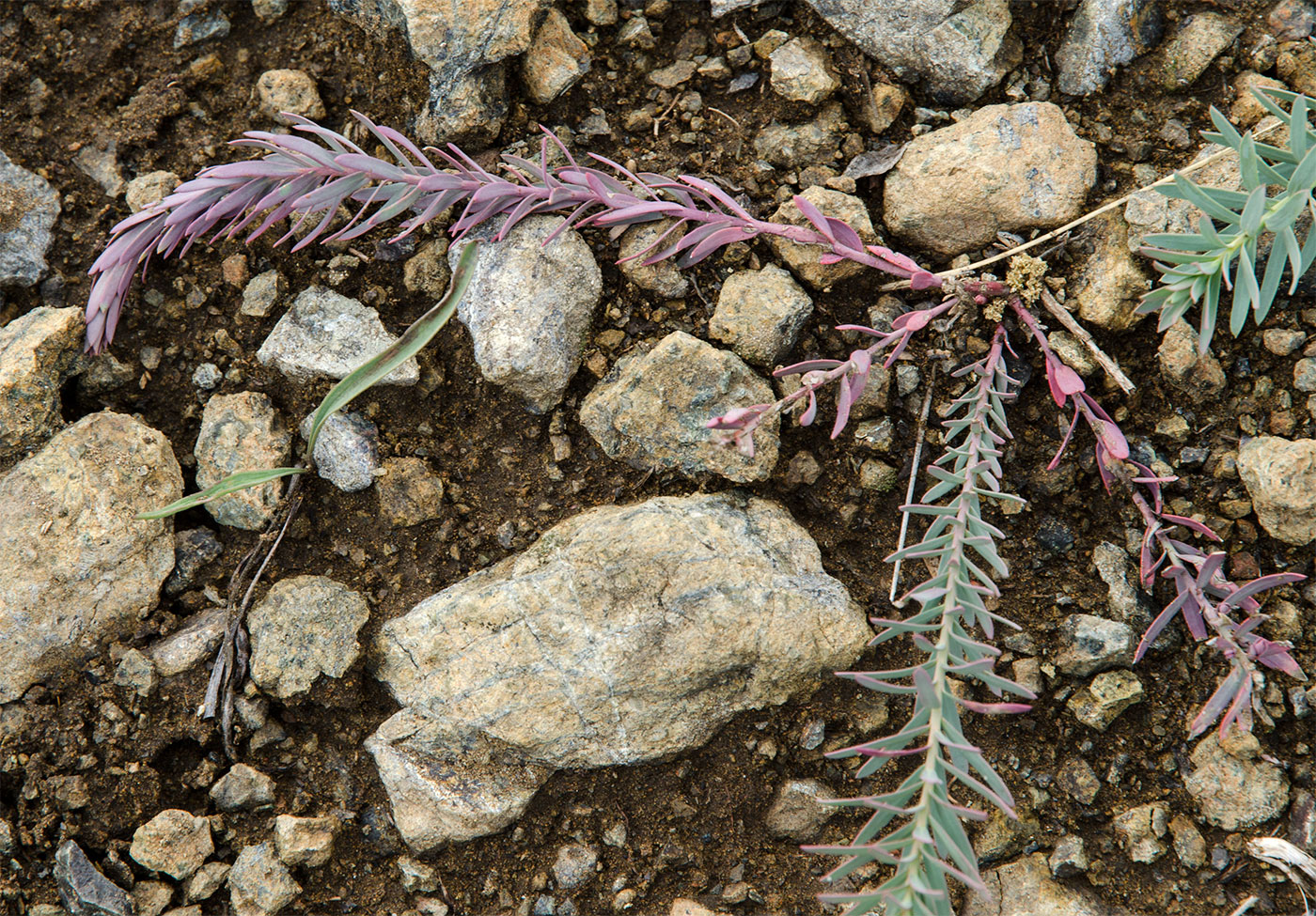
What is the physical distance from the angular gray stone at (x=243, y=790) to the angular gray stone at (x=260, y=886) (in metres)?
0.15

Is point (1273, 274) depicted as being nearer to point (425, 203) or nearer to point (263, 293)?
point (425, 203)

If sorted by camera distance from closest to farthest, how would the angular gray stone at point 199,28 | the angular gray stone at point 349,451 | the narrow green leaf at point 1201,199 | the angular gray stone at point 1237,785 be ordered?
the narrow green leaf at point 1201,199 < the angular gray stone at point 1237,785 < the angular gray stone at point 349,451 < the angular gray stone at point 199,28

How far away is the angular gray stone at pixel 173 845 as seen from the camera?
274 cm

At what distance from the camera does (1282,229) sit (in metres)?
2.30

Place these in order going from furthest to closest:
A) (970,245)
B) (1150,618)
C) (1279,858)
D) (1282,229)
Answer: (970,245), (1150,618), (1279,858), (1282,229)

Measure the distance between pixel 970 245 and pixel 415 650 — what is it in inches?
87.4

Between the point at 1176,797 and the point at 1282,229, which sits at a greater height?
the point at 1282,229

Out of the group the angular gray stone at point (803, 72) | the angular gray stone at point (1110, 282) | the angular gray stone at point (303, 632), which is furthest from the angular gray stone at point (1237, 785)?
the angular gray stone at point (303, 632)

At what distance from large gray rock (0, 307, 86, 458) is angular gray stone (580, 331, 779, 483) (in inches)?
71.4

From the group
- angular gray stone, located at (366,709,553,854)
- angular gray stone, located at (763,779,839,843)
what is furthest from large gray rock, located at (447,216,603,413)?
angular gray stone, located at (763,779,839,843)

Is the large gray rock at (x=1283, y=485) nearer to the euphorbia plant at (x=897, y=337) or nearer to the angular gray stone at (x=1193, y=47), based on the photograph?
the euphorbia plant at (x=897, y=337)

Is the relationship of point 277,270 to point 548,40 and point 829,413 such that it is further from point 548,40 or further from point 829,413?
point 829,413

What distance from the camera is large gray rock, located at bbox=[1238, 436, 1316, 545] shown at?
2.68m

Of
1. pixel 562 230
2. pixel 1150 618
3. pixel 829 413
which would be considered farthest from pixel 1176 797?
pixel 562 230
